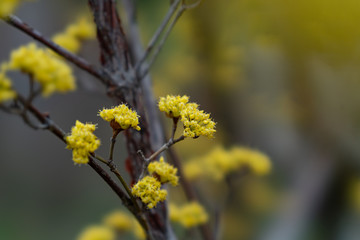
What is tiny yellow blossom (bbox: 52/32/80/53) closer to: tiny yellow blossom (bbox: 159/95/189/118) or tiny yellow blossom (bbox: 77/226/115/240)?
tiny yellow blossom (bbox: 159/95/189/118)

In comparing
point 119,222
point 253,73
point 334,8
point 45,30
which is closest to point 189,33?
point 253,73

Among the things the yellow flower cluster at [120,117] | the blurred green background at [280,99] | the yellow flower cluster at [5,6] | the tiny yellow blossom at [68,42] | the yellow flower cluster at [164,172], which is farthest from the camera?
the blurred green background at [280,99]

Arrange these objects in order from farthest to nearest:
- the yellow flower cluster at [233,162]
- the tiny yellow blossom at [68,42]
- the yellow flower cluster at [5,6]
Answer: the yellow flower cluster at [233,162] → the tiny yellow blossom at [68,42] → the yellow flower cluster at [5,6]

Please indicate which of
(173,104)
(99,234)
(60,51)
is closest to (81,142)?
(173,104)

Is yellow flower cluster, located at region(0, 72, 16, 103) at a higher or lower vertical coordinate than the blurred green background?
lower

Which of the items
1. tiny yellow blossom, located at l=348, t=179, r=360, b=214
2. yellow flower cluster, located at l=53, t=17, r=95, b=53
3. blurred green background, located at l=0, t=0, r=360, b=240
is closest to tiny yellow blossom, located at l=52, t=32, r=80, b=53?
yellow flower cluster, located at l=53, t=17, r=95, b=53

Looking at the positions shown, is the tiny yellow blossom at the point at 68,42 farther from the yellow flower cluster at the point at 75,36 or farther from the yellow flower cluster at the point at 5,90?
the yellow flower cluster at the point at 5,90

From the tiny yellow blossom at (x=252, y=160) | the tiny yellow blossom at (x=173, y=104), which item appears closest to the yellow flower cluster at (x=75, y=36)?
the tiny yellow blossom at (x=173, y=104)
